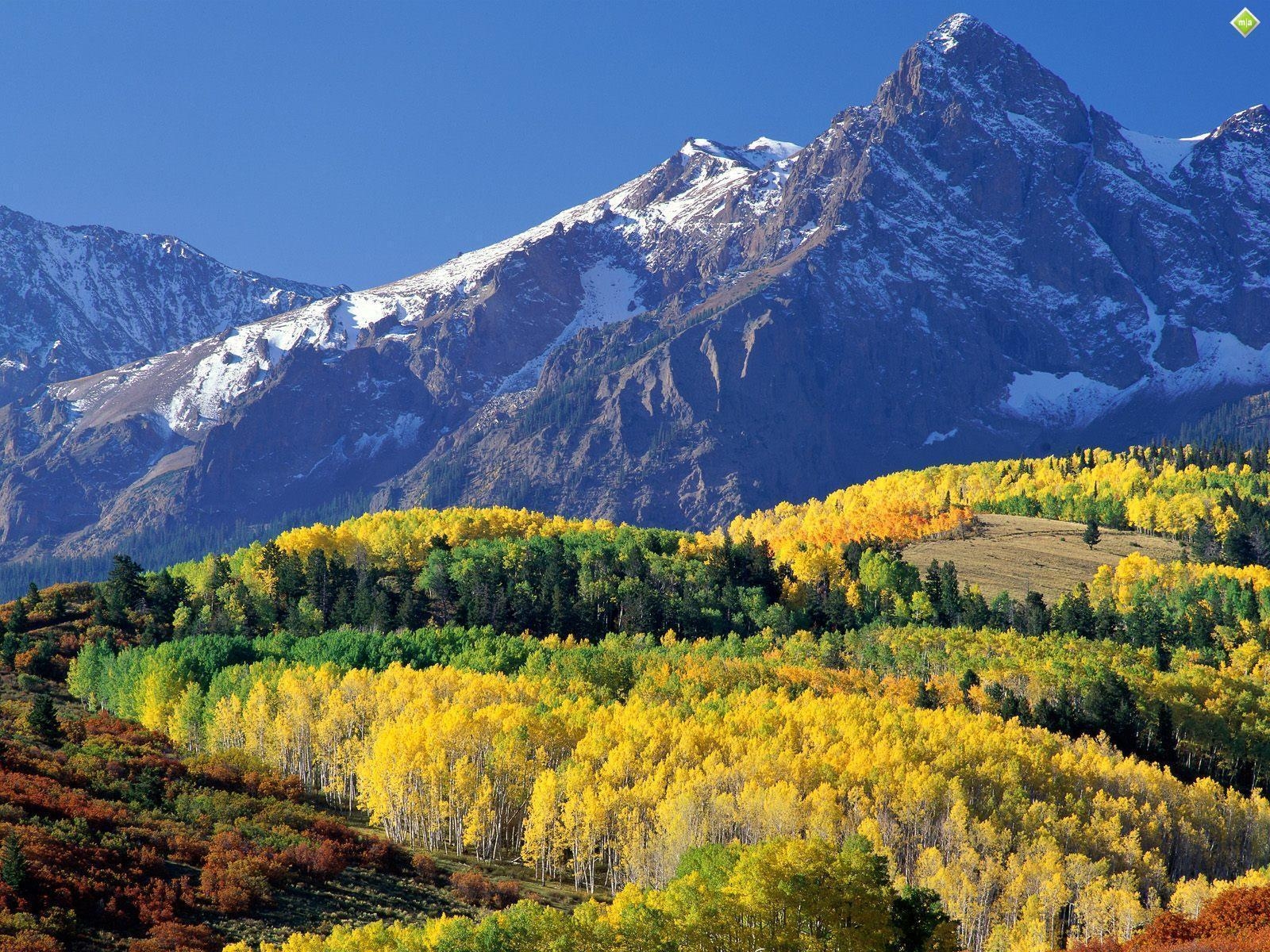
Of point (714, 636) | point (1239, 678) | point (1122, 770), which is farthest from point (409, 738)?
point (1239, 678)

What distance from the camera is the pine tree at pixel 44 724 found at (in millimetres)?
123938

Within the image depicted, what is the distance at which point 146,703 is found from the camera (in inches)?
5920

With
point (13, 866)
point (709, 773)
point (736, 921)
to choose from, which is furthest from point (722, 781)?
point (13, 866)

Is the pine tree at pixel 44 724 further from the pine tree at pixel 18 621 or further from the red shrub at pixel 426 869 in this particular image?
the pine tree at pixel 18 621

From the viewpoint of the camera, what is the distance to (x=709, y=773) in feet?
389

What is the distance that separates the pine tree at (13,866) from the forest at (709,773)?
110cm

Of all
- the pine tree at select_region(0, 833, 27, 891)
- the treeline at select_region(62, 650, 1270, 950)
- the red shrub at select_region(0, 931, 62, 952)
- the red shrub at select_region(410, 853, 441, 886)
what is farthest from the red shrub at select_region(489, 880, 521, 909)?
the red shrub at select_region(0, 931, 62, 952)

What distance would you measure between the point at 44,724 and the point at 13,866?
45.7m

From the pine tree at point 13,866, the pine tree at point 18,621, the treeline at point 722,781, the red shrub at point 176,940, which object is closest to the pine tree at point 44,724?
the treeline at point 722,781

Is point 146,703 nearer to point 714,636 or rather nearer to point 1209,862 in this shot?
point 714,636

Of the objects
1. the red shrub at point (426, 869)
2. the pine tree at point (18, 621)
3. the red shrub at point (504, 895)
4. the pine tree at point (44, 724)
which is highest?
the pine tree at point (18, 621)

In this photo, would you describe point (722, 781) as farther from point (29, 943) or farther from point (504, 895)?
point (29, 943)

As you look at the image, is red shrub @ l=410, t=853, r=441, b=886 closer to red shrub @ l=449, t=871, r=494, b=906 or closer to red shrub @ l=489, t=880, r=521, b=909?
red shrub @ l=449, t=871, r=494, b=906

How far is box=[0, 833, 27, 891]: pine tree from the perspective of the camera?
268 ft
